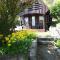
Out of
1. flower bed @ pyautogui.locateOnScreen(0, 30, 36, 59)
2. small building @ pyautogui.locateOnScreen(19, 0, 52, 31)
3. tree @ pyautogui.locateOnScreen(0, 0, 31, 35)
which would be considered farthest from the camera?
small building @ pyautogui.locateOnScreen(19, 0, 52, 31)

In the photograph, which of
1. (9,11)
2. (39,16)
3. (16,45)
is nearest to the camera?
(16,45)

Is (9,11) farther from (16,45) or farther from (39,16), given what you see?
(39,16)

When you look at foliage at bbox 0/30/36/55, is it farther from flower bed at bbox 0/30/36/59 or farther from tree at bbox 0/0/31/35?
tree at bbox 0/0/31/35

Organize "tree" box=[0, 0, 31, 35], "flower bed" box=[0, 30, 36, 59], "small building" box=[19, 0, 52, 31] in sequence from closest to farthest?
"flower bed" box=[0, 30, 36, 59] → "tree" box=[0, 0, 31, 35] → "small building" box=[19, 0, 52, 31]

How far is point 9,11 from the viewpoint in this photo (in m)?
7.21

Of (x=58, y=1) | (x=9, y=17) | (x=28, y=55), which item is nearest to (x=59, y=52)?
(x=28, y=55)

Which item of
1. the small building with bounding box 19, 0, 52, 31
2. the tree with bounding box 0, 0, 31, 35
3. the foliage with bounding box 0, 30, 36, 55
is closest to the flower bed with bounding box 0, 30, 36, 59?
the foliage with bounding box 0, 30, 36, 55

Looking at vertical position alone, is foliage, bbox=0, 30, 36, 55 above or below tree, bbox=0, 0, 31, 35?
below

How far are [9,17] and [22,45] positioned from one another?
4.68 ft

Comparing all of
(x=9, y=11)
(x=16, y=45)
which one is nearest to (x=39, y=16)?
(x=9, y=11)

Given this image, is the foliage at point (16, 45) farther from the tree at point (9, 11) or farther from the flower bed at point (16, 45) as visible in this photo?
the tree at point (9, 11)

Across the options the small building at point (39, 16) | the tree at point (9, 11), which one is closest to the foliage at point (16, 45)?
the tree at point (9, 11)

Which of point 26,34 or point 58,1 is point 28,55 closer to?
point 26,34

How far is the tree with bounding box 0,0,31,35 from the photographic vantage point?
23.4 ft
